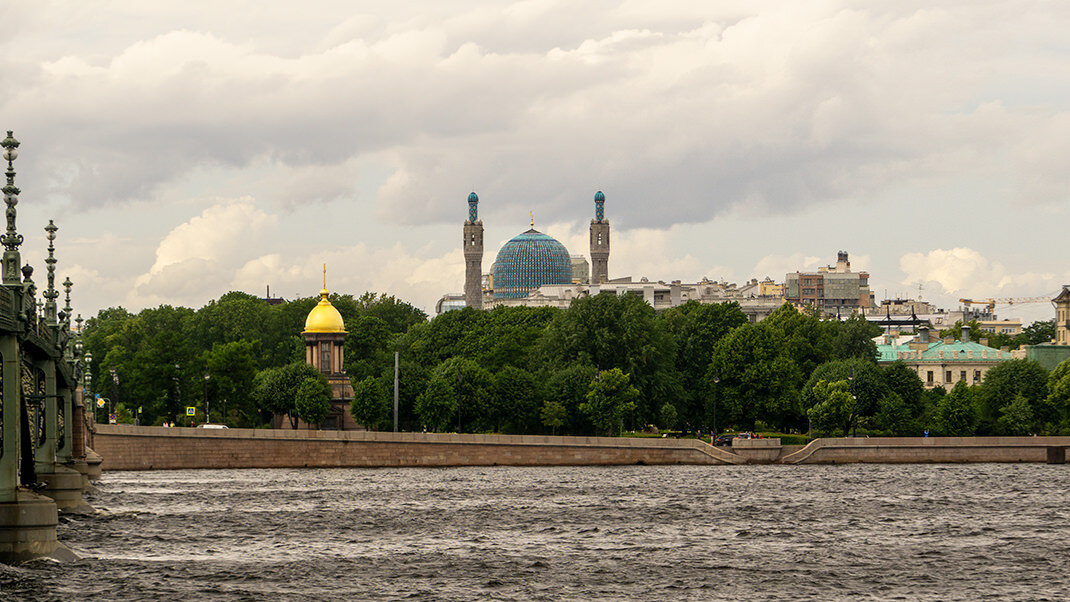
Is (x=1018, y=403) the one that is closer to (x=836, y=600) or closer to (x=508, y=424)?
(x=508, y=424)

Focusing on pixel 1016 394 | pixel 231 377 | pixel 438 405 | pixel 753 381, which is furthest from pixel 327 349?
pixel 1016 394

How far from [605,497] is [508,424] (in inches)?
1493

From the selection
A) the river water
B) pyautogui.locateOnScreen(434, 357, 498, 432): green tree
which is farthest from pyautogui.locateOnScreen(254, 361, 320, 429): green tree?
the river water

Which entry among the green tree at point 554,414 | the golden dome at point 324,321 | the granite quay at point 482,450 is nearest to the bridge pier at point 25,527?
the granite quay at point 482,450

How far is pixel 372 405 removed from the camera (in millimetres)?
107188

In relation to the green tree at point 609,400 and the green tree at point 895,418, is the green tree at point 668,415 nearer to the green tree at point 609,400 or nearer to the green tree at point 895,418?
the green tree at point 609,400

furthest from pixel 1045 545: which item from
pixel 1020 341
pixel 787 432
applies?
pixel 1020 341

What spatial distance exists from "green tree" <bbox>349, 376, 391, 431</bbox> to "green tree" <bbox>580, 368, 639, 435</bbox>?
13.7m

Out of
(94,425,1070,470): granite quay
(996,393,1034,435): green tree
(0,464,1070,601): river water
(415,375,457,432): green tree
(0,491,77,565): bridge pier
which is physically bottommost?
(0,464,1070,601): river water

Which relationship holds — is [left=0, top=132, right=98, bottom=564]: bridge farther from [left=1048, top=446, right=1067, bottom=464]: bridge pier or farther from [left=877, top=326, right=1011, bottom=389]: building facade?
[left=877, top=326, right=1011, bottom=389]: building facade

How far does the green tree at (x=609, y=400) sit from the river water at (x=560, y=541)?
860 inches

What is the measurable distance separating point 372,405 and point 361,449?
18510 millimetres

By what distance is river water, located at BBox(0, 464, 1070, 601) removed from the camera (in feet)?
124

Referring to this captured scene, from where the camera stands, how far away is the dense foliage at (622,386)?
4023 inches
